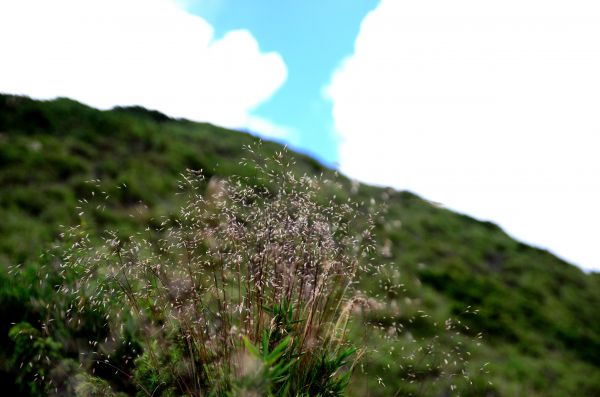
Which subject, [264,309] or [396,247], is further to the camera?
[396,247]

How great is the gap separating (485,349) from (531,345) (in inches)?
Answer: 44.7

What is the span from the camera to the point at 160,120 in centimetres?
1257

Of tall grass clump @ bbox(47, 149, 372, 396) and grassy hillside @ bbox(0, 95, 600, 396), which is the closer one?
tall grass clump @ bbox(47, 149, 372, 396)

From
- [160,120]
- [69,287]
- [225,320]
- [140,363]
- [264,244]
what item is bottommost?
[140,363]

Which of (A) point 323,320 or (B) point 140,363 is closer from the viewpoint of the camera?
(A) point 323,320

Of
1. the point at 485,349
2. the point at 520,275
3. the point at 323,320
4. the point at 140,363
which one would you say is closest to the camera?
the point at 323,320

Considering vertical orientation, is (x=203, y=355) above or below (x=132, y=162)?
below

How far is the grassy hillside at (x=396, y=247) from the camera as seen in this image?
7.24m

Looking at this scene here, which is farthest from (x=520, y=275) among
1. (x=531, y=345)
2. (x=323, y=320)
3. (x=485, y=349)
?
(x=323, y=320)

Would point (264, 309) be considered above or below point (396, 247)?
below

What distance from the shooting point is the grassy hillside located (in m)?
7.24

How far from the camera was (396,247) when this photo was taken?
36.1 feet

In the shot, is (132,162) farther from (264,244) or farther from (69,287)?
(264,244)

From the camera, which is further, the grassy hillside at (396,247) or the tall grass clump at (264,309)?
the grassy hillside at (396,247)
